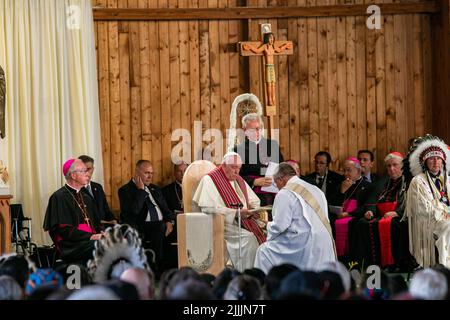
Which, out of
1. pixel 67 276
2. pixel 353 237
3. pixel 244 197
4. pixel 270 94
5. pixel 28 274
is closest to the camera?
pixel 28 274

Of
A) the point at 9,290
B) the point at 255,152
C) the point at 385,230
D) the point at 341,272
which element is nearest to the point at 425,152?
the point at 385,230

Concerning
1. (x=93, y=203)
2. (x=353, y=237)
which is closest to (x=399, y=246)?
(x=353, y=237)

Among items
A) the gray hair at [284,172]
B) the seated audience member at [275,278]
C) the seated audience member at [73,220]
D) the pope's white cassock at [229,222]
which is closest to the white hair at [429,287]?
the seated audience member at [275,278]

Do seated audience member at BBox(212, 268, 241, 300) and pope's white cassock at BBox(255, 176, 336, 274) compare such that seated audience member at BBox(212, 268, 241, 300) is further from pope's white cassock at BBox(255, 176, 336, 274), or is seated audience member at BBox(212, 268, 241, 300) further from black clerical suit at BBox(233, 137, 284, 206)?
black clerical suit at BBox(233, 137, 284, 206)

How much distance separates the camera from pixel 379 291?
509cm

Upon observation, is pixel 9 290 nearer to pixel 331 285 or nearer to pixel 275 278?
pixel 275 278

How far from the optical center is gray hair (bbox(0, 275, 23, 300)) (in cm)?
423

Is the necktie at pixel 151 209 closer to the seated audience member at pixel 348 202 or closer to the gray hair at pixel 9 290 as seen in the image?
the seated audience member at pixel 348 202

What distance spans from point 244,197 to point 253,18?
3.26 meters

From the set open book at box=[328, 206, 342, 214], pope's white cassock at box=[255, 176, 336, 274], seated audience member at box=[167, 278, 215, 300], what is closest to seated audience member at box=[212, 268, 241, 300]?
seated audience member at box=[167, 278, 215, 300]

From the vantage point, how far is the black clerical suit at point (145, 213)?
33.2 feet

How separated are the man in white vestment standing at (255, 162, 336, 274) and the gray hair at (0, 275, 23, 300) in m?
3.87
